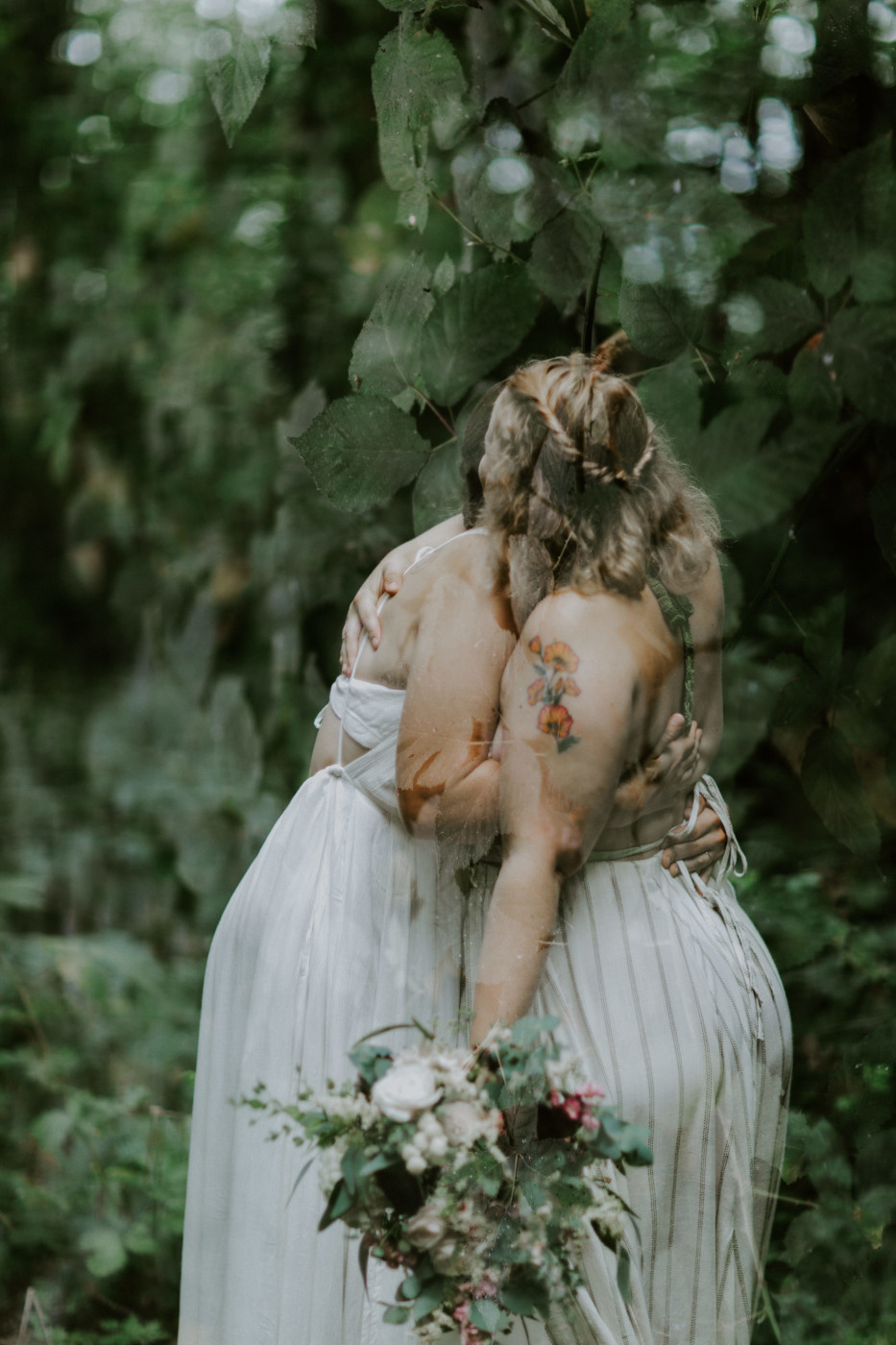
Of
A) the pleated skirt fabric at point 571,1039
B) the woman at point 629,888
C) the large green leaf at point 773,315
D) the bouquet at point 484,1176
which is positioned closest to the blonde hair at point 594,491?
the woman at point 629,888

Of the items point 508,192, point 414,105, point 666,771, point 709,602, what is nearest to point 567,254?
point 508,192

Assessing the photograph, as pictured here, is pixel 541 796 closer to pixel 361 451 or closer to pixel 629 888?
pixel 629 888

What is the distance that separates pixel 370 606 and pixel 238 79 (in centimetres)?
51

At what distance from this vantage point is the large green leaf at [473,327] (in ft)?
2.84

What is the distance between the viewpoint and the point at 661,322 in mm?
819

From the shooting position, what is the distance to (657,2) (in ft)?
2.72

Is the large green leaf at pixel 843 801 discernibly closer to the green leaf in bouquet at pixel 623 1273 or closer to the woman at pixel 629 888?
the woman at pixel 629 888

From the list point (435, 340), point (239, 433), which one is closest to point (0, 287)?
point (239, 433)

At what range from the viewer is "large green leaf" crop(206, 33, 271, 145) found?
98 cm

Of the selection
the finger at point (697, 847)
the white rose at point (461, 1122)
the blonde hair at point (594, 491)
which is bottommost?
the white rose at point (461, 1122)

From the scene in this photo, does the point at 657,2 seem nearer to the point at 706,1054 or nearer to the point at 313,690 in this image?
the point at 313,690

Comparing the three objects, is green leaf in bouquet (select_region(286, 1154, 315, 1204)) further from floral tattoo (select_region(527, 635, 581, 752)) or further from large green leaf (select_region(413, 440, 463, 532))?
large green leaf (select_region(413, 440, 463, 532))

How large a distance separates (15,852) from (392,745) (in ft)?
1.66

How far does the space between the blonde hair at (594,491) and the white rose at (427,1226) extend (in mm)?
443
